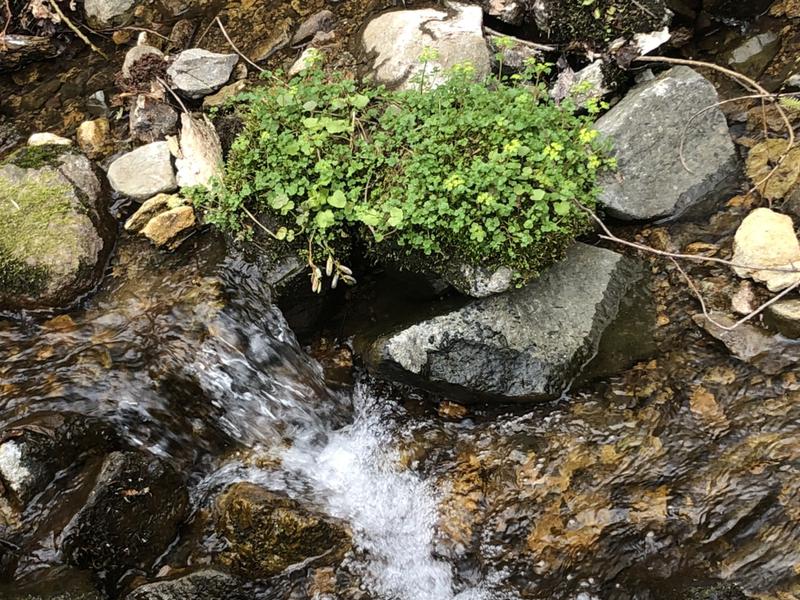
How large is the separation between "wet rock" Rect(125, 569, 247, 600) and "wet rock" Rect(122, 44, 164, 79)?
479cm

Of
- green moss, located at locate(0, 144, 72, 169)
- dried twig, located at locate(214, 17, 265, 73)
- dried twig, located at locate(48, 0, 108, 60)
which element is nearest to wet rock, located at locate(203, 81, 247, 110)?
dried twig, located at locate(214, 17, 265, 73)

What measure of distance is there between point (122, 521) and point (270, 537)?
0.99 meters

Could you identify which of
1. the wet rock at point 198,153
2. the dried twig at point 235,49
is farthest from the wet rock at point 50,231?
the dried twig at point 235,49

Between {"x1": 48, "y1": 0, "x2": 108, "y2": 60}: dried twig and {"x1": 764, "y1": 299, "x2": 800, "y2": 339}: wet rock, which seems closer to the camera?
{"x1": 764, "y1": 299, "x2": 800, "y2": 339}: wet rock

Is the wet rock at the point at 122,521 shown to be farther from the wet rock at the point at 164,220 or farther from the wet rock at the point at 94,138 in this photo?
the wet rock at the point at 94,138

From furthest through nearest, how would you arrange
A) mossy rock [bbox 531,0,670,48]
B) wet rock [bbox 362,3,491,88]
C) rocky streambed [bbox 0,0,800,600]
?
wet rock [bbox 362,3,491,88] → mossy rock [bbox 531,0,670,48] → rocky streambed [bbox 0,0,800,600]

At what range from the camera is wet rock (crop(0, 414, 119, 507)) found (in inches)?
162

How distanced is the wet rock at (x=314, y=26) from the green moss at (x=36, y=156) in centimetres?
250

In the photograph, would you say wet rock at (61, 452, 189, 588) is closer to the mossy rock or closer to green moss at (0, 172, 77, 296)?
green moss at (0, 172, 77, 296)

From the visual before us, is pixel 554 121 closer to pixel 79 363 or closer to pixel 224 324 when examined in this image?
pixel 224 324

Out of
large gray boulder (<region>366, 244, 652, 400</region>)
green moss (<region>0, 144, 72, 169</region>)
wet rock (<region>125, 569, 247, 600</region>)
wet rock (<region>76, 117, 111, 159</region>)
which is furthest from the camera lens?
wet rock (<region>76, 117, 111, 159</region>)

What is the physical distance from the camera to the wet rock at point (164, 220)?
5.02 metres

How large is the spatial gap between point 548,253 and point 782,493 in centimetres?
203

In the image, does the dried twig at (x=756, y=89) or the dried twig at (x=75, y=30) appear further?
the dried twig at (x=75, y=30)
